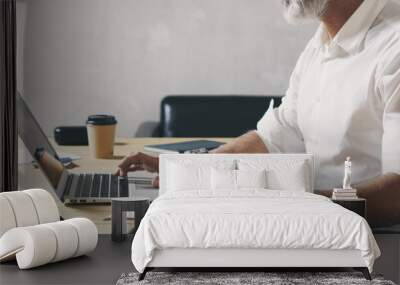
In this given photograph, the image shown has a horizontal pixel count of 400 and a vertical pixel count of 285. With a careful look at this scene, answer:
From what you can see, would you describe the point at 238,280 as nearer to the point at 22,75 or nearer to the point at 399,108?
the point at 399,108

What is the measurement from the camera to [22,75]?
7027 millimetres

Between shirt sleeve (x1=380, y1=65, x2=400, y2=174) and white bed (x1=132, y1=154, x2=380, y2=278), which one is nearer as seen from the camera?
white bed (x1=132, y1=154, x2=380, y2=278)

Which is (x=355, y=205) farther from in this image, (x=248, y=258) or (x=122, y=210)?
(x=122, y=210)

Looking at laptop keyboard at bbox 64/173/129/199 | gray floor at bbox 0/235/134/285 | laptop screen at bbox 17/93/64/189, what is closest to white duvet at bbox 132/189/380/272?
gray floor at bbox 0/235/134/285

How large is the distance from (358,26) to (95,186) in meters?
2.87

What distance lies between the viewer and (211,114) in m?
6.92

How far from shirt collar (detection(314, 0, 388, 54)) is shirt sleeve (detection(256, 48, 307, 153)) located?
50 cm

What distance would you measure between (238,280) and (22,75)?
3.26 m

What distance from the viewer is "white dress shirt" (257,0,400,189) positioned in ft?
20.9

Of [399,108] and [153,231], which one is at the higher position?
[399,108]

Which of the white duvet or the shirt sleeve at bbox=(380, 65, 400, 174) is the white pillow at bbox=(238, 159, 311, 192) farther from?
the white duvet

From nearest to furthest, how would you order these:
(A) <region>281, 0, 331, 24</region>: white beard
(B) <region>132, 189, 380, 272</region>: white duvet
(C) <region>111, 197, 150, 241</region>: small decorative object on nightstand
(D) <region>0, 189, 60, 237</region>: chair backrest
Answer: (B) <region>132, 189, 380, 272</region>: white duvet < (D) <region>0, 189, 60, 237</region>: chair backrest < (C) <region>111, 197, 150, 241</region>: small decorative object on nightstand < (A) <region>281, 0, 331, 24</region>: white beard

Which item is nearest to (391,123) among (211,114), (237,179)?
(237,179)

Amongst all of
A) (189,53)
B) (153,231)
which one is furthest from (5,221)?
(189,53)
